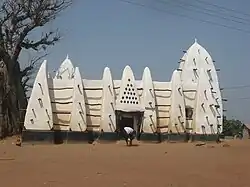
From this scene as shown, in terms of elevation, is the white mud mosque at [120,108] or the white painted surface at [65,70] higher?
the white painted surface at [65,70]

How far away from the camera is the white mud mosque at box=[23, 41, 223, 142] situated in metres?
28.8

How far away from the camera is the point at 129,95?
3086 centimetres

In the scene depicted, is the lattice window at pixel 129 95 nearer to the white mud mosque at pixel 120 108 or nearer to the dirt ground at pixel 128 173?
the white mud mosque at pixel 120 108

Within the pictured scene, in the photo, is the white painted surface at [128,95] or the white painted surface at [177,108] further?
the white painted surface at [177,108]

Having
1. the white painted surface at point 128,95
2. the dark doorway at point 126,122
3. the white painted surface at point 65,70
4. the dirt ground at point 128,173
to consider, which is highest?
the white painted surface at point 65,70

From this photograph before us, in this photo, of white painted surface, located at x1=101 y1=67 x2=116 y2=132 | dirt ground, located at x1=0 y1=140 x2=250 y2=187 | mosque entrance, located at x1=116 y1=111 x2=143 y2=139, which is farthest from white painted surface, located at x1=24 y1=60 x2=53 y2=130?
dirt ground, located at x1=0 y1=140 x2=250 y2=187

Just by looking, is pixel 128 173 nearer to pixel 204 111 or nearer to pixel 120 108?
pixel 120 108

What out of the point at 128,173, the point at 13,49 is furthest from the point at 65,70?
the point at 128,173

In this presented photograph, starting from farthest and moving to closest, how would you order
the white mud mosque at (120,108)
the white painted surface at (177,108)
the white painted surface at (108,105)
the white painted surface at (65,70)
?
the white painted surface at (65,70), the white painted surface at (177,108), the white painted surface at (108,105), the white mud mosque at (120,108)

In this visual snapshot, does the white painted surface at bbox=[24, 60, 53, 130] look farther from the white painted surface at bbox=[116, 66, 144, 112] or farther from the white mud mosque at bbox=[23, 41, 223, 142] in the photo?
the white painted surface at bbox=[116, 66, 144, 112]

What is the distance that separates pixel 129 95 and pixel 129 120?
1.73 meters

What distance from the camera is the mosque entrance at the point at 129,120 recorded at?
30.7 metres

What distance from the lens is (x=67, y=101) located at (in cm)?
2986

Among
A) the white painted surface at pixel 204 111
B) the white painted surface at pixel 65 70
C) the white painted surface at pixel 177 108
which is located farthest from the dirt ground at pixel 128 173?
the white painted surface at pixel 65 70
